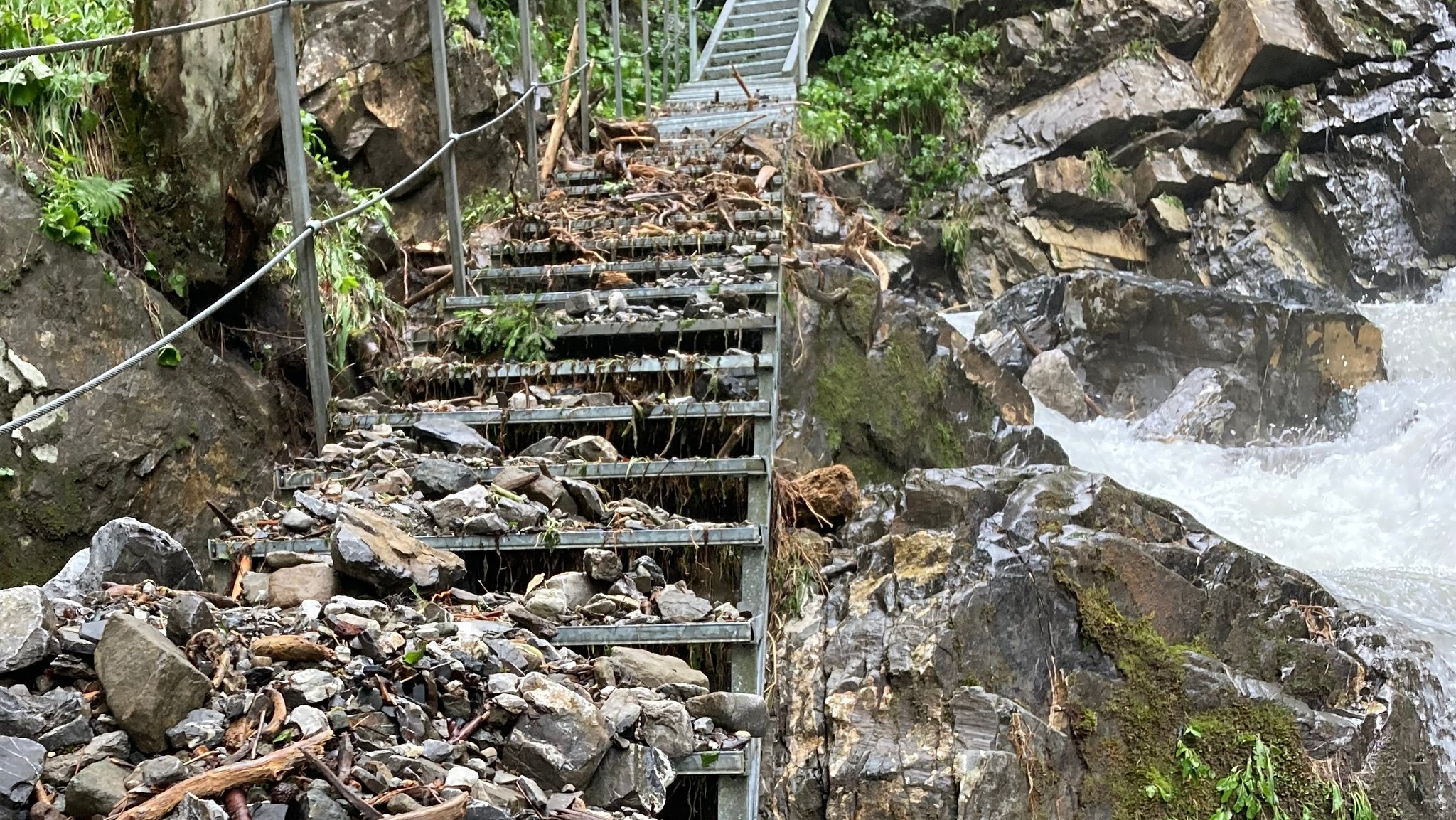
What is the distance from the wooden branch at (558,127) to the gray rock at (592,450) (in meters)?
3.83

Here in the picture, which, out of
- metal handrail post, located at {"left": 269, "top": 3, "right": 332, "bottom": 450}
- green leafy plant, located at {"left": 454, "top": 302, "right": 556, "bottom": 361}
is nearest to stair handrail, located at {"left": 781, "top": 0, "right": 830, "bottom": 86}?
green leafy plant, located at {"left": 454, "top": 302, "right": 556, "bottom": 361}

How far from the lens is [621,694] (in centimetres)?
241

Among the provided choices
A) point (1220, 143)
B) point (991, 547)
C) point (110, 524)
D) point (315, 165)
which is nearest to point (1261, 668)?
point (991, 547)

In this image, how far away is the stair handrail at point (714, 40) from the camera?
12117mm

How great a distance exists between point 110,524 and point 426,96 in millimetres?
3766

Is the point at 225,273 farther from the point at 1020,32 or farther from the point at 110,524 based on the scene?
the point at 1020,32

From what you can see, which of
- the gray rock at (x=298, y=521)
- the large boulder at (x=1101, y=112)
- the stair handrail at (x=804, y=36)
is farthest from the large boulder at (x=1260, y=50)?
the gray rock at (x=298, y=521)

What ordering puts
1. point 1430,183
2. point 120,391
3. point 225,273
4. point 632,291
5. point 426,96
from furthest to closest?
point 1430,183 < point 426,96 < point 632,291 < point 225,273 < point 120,391

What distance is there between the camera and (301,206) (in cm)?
364

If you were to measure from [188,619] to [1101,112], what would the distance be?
40.0 feet

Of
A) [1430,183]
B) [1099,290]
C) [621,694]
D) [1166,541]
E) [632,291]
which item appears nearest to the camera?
[621,694]

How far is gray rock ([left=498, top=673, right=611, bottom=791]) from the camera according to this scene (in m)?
2.16

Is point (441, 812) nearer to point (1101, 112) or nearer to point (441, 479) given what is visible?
point (441, 479)

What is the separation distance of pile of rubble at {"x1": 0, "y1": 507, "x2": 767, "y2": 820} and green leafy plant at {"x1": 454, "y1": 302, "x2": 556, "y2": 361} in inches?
67.6
